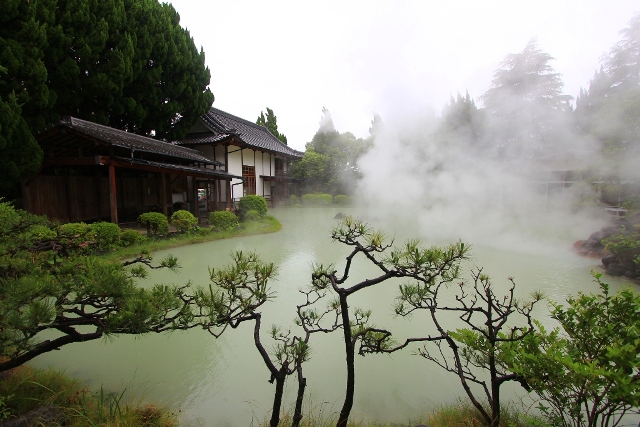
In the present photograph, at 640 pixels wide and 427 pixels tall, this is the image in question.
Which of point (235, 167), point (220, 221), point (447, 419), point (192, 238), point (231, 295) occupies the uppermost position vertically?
point (235, 167)

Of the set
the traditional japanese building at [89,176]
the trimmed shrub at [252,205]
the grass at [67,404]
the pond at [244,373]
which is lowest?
the pond at [244,373]

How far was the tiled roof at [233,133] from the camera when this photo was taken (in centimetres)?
1758

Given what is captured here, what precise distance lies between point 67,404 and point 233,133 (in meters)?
15.2

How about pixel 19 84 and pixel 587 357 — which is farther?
pixel 19 84

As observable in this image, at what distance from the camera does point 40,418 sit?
250 centimetres

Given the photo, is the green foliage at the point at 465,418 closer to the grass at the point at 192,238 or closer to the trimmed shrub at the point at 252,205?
the grass at the point at 192,238

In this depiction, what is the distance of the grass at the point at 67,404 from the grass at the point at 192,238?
339 cm

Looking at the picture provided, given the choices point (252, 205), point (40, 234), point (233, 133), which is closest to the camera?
point (40, 234)

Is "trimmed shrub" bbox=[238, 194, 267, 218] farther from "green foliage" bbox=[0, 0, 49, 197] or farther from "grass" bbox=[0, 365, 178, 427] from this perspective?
"grass" bbox=[0, 365, 178, 427]

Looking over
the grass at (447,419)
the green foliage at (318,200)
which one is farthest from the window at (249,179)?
the grass at (447,419)

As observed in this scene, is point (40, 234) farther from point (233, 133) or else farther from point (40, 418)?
point (233, 133)

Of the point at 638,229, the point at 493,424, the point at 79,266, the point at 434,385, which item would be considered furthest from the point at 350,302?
the point at 638,229

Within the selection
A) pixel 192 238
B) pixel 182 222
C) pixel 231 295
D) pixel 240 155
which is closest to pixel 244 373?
pixel 231 295

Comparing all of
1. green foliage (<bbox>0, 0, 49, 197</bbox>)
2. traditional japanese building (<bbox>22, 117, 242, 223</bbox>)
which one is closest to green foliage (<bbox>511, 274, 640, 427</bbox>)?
traditional japanese building (<bbox>22, 117, 242, 223</bbox>)
